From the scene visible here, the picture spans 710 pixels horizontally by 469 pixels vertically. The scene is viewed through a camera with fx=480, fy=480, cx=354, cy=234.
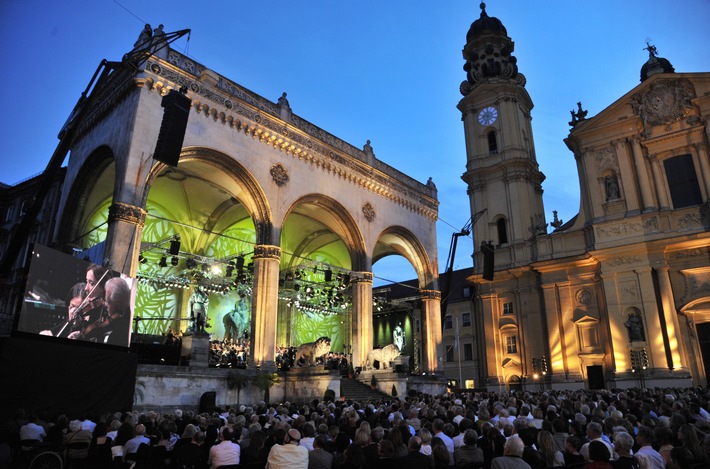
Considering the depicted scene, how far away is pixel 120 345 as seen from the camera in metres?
13.7

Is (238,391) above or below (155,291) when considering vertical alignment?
below

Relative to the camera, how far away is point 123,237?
49.5 ft

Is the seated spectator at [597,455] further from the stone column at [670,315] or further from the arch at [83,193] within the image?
the stone column at [670,315]

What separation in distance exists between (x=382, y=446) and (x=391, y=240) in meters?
23.3

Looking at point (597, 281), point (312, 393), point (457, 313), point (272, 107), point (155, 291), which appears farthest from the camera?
point (457, 313)

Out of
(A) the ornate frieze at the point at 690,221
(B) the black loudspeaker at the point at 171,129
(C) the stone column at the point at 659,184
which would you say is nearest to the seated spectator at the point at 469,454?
(B) the black loudspeaker at the point at 171,129

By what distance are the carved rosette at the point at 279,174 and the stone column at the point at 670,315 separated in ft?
65.2

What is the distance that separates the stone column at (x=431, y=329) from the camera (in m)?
25.8

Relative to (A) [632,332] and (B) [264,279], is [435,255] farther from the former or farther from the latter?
(B) [264,279]

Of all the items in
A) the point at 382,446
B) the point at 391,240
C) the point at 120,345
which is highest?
the point at 391,240

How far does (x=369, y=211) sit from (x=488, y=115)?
53.4 ft

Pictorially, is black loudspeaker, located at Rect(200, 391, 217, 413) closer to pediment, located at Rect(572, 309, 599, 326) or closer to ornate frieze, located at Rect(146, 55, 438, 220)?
ornate frieze, located at Rect(146, 55, 438, 220)

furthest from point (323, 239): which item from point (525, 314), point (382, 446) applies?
point (382, 446)

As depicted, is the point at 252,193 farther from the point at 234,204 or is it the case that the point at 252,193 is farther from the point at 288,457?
the point at 288,457
